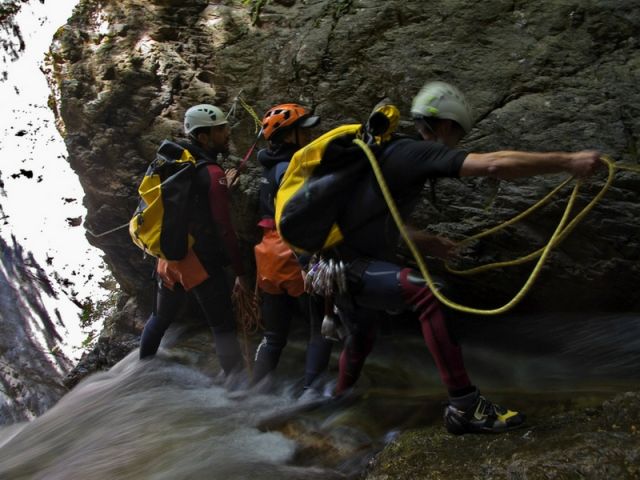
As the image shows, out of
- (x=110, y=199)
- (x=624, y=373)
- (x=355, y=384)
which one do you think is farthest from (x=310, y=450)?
(x=110, y=199)

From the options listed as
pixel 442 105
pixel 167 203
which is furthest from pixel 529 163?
pixel 167 203

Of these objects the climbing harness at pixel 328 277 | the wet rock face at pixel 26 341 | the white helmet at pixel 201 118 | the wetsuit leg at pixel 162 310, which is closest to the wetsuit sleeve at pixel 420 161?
the climbing harness at pixel 328 277

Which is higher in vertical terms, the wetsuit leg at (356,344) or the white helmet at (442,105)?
the white helmet at (442,105)

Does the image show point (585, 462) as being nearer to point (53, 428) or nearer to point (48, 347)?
point (53, 428)

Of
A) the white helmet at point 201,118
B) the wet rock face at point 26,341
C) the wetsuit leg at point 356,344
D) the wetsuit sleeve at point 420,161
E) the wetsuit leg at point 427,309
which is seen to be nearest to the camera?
the wetsuit sleeve at point 420,161

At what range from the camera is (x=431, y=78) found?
4.78 m

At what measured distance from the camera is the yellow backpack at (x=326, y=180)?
317 centimetres

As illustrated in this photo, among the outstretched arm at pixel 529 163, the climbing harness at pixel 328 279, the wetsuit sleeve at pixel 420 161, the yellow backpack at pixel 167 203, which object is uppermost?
the yellow backpack at pixel 167 203

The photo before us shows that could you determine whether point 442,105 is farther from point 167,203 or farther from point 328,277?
point 167,203

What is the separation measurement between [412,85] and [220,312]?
110 inches

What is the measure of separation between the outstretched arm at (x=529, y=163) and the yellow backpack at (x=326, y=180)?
0.63m

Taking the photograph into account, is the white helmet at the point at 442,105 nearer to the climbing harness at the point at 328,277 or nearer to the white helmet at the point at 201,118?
the climbing harness at the point at 328,277

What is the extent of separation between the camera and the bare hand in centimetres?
264

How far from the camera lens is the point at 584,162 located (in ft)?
8.68
